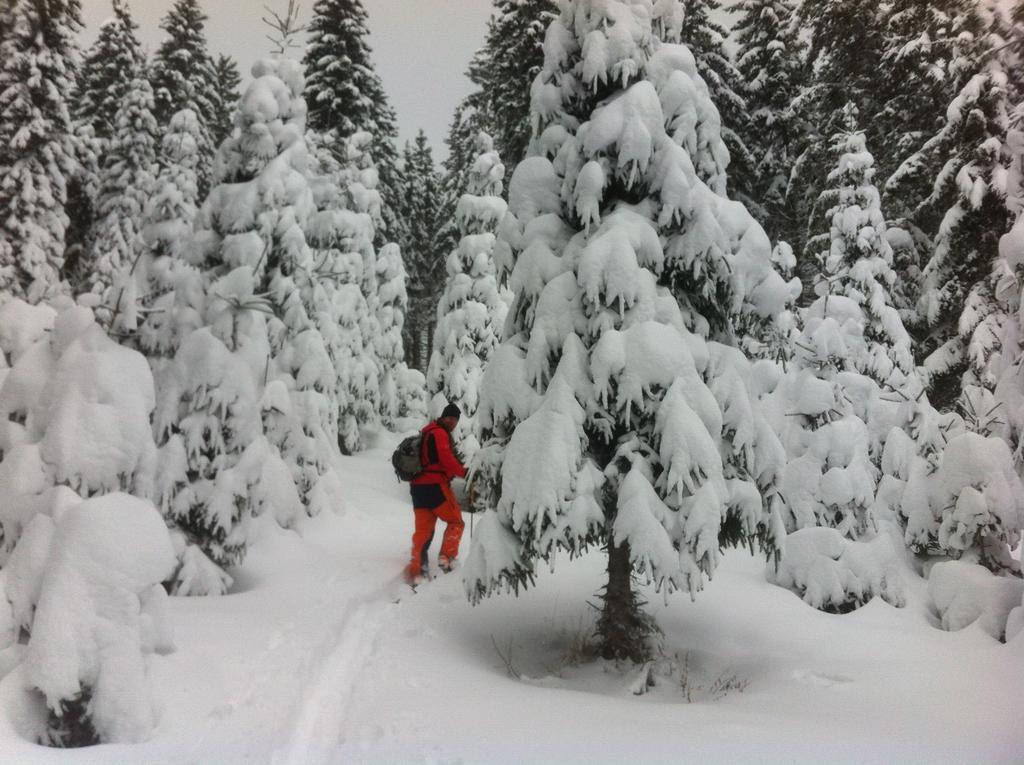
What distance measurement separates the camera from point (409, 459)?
9.66 meters

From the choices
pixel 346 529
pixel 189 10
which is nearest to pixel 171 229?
pixel 189 10

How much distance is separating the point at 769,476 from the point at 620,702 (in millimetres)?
2768

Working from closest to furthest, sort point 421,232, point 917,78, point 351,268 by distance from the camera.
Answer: point 917,78
point 351,268
point 421,232

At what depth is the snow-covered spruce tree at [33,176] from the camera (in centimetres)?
1237

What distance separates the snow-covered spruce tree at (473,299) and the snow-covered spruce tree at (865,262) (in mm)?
9885

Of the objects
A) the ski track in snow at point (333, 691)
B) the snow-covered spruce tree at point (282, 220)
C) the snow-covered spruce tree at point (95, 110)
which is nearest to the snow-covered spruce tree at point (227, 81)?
the snow-covered spruce tree at point (282, 220)

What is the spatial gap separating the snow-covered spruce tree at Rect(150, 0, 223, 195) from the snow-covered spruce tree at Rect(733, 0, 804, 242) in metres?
14.9

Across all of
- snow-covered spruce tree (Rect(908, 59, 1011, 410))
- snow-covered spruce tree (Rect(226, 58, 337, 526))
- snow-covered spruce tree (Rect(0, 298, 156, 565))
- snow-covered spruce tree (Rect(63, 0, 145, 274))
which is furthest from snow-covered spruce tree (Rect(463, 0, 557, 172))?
snow-covered spruce tree (Rect(908, 59, 1011, 410))

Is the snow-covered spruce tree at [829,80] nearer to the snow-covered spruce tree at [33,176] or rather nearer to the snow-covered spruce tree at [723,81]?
the snow-covered spruce tree at [723,81]

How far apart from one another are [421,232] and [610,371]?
36689 mm

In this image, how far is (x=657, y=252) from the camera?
6.66 m

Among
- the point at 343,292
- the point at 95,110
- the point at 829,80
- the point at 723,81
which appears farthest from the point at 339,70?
the point at 829,80

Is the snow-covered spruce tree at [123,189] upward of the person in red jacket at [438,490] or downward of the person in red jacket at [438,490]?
upward

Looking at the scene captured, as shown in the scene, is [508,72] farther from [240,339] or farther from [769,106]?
[769,106]
